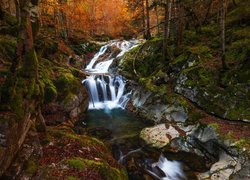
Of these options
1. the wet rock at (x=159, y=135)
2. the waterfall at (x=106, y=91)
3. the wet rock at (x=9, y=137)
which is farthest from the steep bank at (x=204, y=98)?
the wet rock at (x=9, y=137)

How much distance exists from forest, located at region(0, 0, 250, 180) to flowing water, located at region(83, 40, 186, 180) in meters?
0.04

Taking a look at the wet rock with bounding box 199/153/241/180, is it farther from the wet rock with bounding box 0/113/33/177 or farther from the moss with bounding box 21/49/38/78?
the moss with bounding box 21/49/38/78

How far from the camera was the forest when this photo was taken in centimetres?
652

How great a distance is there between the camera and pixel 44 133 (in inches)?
313

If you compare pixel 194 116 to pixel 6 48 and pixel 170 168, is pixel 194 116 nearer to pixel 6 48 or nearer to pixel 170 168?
pixel 170 168

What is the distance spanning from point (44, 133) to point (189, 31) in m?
13.3

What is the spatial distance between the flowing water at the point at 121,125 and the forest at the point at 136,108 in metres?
0.04

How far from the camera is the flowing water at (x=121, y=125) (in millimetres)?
8656

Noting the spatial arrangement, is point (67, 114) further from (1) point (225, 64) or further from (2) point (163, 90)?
(1) point (225, 64)

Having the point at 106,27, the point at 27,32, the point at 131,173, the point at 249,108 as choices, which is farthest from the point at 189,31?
the point at 106,27

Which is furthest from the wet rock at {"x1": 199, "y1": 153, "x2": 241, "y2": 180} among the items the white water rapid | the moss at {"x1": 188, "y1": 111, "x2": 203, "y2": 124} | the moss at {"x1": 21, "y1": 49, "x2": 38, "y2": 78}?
the moss at {"x1": 21, "y1": 49, "x2": 38, "y2": 78}

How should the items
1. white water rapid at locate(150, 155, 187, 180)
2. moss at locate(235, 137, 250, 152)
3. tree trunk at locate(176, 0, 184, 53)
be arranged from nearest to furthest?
moss at locate(235, 137, 250, 152) → white water rapid at locate(150, 155, 187, 180) → tree trunk at locate(176, 0, 184, 53)

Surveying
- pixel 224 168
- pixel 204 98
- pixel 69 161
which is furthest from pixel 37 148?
pixel 204 98

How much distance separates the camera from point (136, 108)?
14781 millimetres
